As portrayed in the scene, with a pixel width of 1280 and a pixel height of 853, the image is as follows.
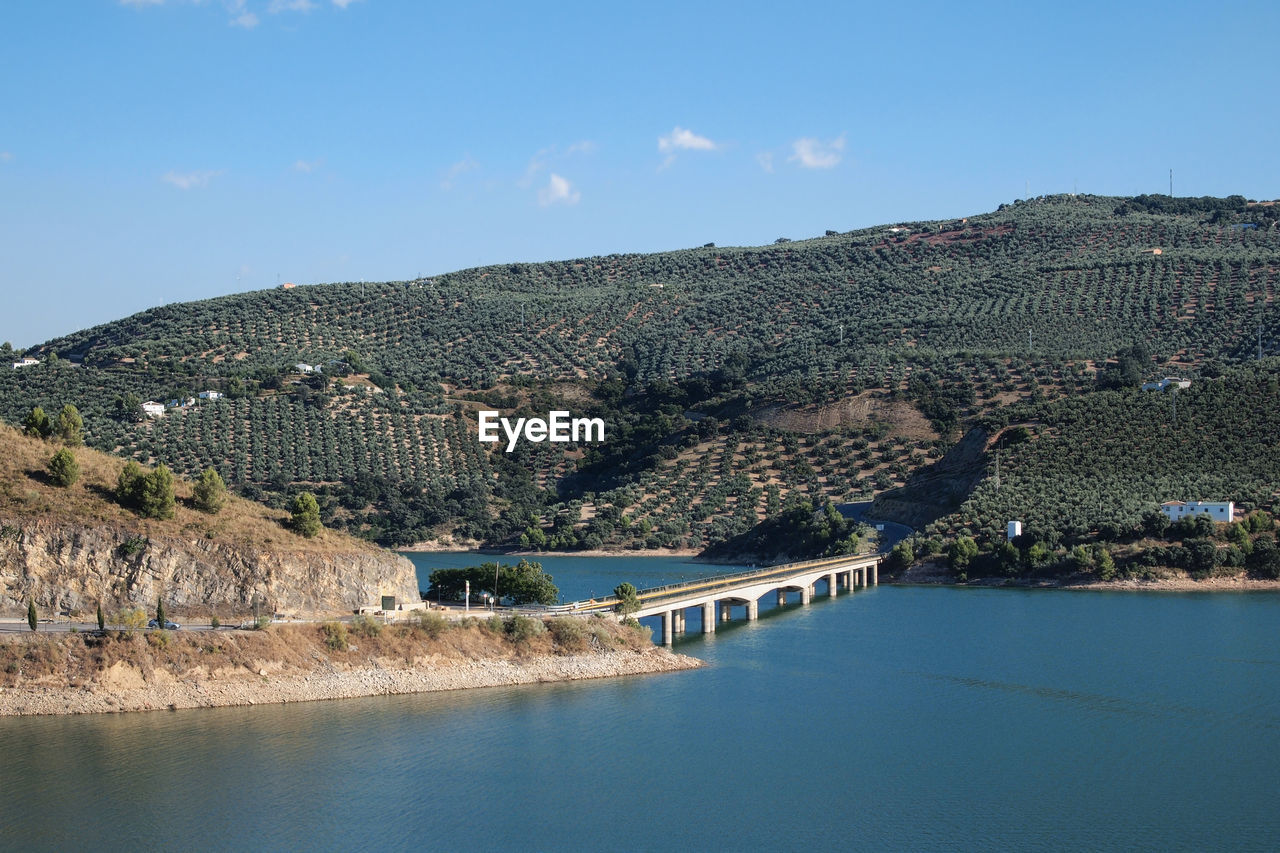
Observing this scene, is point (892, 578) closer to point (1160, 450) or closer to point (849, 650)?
point (1160, 450)

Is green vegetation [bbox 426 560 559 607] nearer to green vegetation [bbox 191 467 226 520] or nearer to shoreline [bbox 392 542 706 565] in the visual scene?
green vegetation [bbox 191 467 226 520]

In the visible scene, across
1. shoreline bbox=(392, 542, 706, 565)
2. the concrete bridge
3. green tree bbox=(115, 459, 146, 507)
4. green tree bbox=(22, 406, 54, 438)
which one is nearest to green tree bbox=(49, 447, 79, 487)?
green tree bbox=(115, 459, 146, 507)

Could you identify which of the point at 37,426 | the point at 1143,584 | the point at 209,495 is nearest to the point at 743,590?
the point at 1143,584

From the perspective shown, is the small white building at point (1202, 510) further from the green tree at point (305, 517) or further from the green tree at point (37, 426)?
the green tree at point (37, 426)

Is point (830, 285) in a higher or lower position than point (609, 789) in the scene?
higher

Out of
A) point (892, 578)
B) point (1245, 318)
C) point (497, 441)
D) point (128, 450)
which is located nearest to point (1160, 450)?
point (892, 578)

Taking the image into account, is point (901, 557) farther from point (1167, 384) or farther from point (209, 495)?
point (209, 495)

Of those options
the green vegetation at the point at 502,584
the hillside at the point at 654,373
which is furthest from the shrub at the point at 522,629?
the hillside at the point at 654,373
